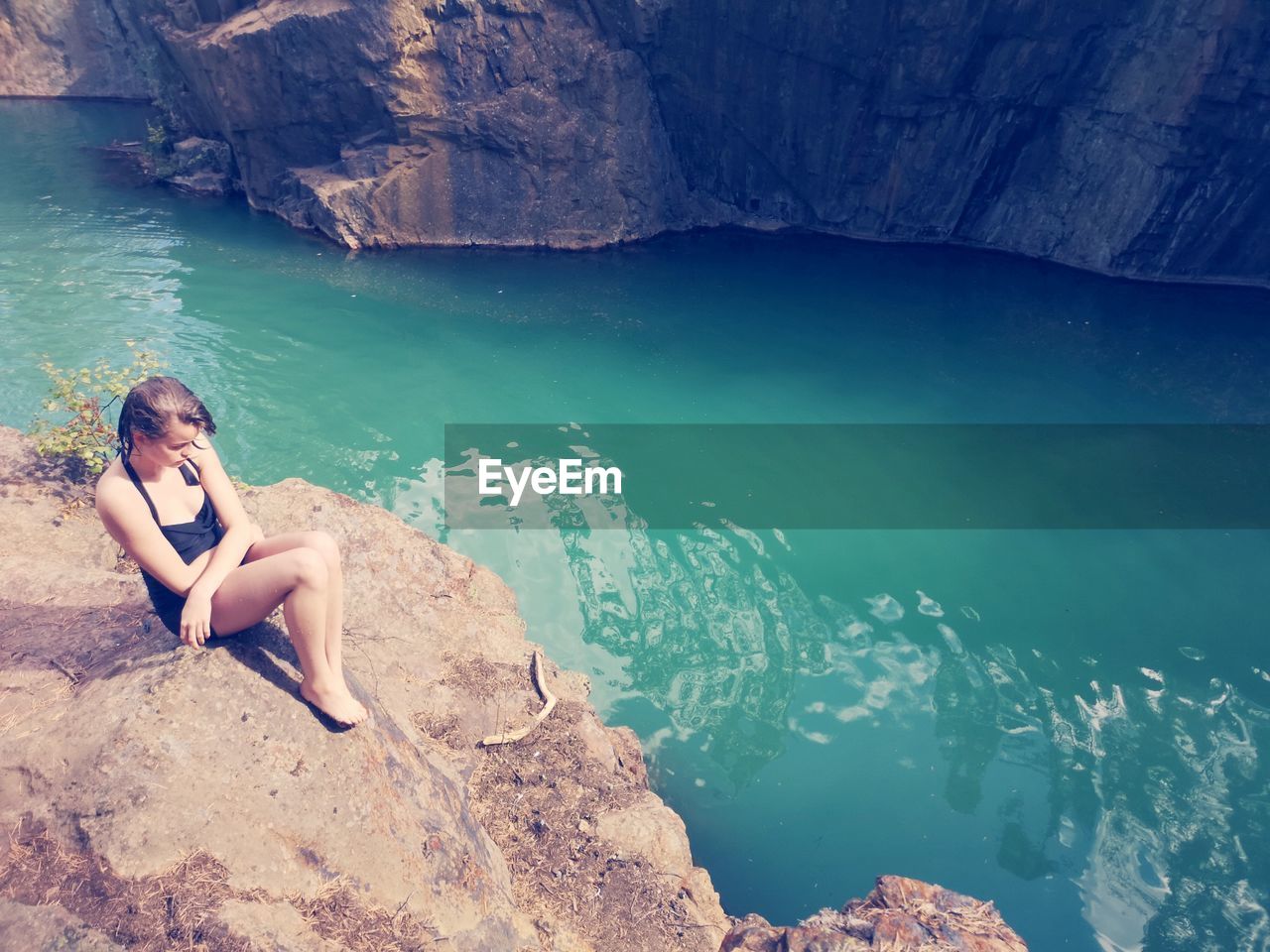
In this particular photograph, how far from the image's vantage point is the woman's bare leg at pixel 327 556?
344 cm

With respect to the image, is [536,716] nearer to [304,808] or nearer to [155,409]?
[304,808]

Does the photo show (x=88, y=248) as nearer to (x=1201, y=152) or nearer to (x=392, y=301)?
(x=392, y=301)

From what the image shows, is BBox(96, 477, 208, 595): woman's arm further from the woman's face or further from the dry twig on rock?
the dry twig on rock

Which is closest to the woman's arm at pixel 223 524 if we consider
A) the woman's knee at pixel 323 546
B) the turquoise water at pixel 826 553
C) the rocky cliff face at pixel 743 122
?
the woman's knee at pixel 323 546

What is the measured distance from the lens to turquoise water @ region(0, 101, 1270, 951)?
5.77 m

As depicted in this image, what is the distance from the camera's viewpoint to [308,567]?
129 inches

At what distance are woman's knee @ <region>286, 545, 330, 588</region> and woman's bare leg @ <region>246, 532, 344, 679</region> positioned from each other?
6 centimetres

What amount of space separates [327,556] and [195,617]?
1.78 ft

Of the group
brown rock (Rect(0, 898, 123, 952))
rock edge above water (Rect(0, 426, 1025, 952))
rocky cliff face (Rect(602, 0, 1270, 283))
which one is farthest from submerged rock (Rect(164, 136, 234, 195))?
brown rock (Rect(0, 898, 123, 952))

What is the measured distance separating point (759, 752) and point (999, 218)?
1324 centimetres

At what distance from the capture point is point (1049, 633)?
728cm

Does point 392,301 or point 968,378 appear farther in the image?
point 392,301

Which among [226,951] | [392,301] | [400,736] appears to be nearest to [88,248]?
[392,301]

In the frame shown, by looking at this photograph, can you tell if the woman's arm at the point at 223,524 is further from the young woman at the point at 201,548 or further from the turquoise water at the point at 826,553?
the turquoise water at the point at 826,553
